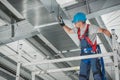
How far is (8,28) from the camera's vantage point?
469 cm

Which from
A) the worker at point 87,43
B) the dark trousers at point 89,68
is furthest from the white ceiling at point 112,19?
the dark trousers at point 89,68

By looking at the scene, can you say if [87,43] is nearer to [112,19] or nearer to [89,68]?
[89,68]

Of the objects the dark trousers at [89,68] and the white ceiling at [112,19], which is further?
the white ceiling at [112,19]

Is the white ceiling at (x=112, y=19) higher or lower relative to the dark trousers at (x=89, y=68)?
higher

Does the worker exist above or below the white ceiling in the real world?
below

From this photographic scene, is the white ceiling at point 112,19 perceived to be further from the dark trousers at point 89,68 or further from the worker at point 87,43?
the dark trousers at point 89,68

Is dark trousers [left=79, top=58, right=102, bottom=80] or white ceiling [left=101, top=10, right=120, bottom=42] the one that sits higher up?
white ceiling [left=101, top=10, right=120, bottom=42]

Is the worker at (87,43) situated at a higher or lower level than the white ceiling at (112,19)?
lower

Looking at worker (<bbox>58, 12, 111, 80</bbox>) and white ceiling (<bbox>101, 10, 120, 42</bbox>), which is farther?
white ceiling (<bbox>101, 10, 120, 42</bbox>)

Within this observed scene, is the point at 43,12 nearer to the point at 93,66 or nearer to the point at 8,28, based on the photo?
the point at 8,28

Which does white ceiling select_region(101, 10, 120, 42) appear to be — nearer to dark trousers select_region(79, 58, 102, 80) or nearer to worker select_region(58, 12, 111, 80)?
worker select_region(58, 12, 111, 80)

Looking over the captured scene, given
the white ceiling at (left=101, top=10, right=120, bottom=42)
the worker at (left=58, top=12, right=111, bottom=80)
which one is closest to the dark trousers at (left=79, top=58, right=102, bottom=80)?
the worker at (left=58, top=12, right=111, bottom=80)

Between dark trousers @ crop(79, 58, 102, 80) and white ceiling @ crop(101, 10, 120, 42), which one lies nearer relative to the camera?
dark trousers @ crop(79, 58, 102, 80)

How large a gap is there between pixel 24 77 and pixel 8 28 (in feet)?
9.48
